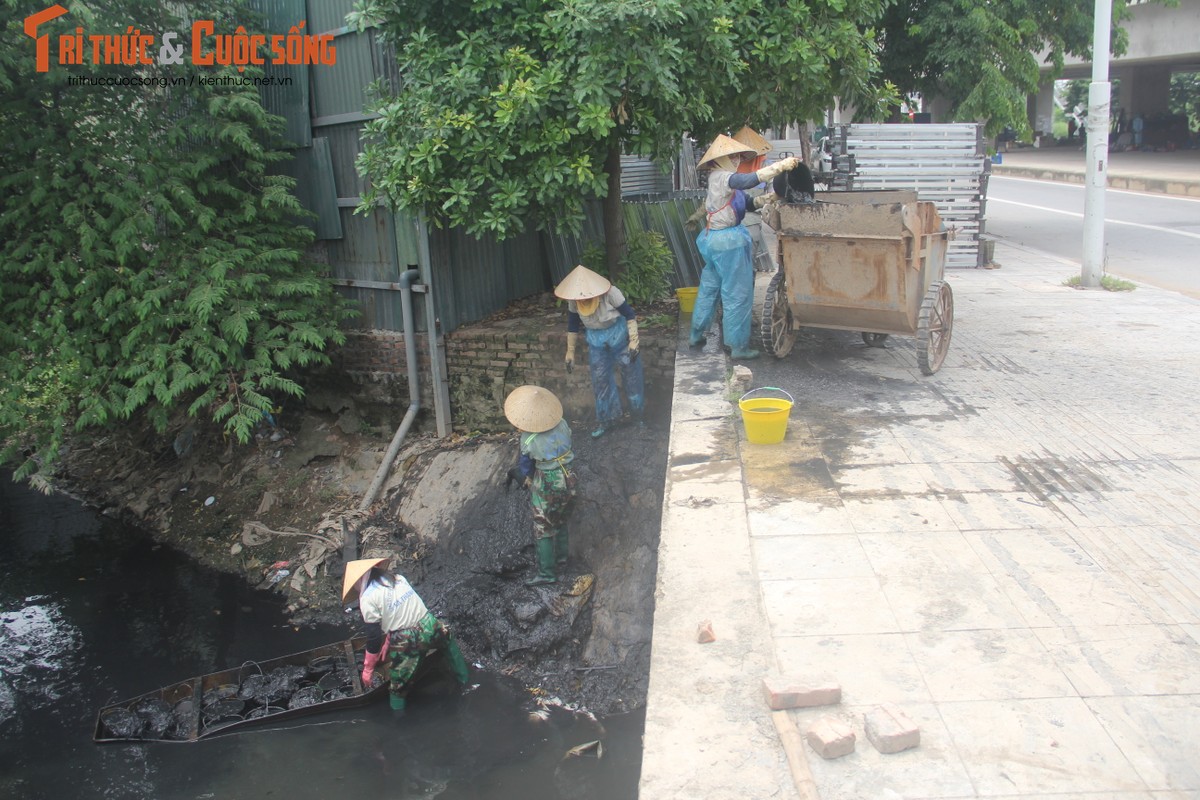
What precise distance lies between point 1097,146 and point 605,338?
25.0 feet

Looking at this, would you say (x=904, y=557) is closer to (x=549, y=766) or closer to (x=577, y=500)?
(x=549, y=766)

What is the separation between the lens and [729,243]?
25.2 feet

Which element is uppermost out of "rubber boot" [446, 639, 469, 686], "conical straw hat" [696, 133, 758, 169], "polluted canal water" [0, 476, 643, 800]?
"conical straw hat" [696, 133, 758, 169]

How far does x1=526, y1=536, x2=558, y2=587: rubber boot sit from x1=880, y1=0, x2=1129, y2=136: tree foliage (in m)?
9.47

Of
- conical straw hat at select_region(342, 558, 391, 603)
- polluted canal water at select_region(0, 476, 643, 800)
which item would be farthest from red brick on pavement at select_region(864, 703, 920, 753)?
conical straw hat at select_region(342, 558, 391, 603)

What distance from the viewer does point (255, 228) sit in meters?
9.29

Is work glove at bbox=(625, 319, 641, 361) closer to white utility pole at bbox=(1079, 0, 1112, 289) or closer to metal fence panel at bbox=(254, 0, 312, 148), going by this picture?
metal fence panel at bbox=(254, 0, 312, 148)

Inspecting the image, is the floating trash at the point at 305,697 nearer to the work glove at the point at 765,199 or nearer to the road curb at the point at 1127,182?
the work glove at the point at 765,199

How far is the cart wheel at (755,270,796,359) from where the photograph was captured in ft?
25.4

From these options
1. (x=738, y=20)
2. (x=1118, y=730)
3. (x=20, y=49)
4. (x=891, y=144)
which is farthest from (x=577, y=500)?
(x=891, y=144)

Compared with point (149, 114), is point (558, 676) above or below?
below

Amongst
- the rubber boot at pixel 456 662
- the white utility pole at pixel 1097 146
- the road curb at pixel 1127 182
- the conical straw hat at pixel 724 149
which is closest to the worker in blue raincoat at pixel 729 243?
the conical straw hat at pixel 724 149

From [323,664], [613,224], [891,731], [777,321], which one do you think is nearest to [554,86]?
[613,224]

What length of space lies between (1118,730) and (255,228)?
8.42 m
